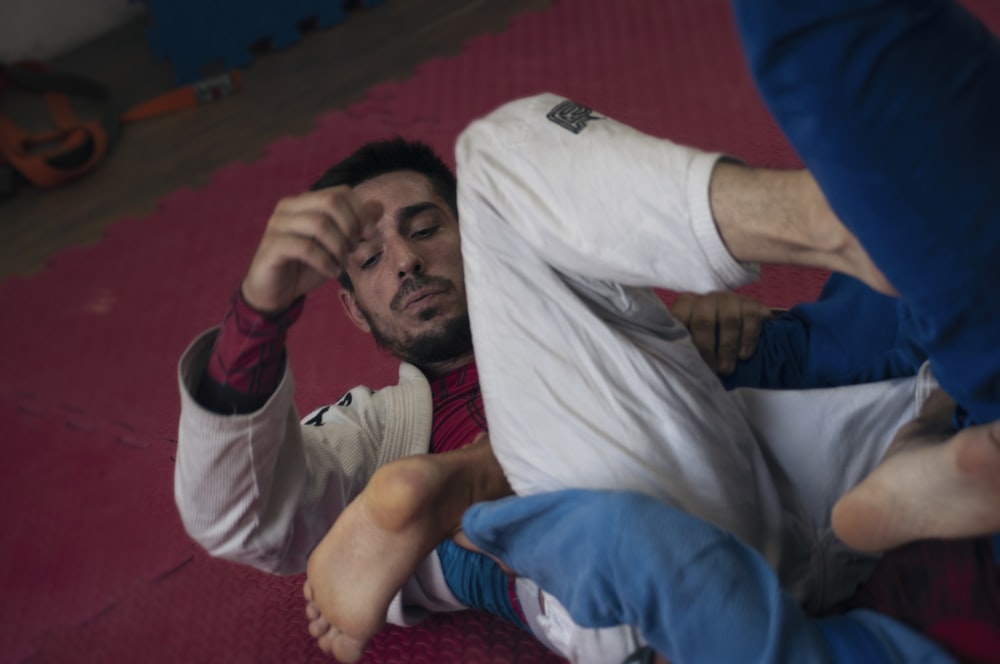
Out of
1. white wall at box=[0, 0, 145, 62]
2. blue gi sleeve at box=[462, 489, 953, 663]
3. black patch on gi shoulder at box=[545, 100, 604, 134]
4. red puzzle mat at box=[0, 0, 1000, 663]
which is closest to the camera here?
blue gi sleeve at box=[462, 489, 953, 663]

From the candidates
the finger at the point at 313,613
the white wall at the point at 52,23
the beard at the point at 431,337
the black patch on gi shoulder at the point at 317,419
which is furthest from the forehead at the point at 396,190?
the white wall at the point at 52,23

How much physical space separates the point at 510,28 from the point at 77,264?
3.78ft

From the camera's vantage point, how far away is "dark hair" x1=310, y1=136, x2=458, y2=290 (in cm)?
136

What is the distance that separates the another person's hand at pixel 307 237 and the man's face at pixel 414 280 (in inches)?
11.5

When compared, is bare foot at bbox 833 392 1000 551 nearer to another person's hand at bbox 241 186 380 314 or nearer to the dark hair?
another person's hand at bbox 241 186 380 314

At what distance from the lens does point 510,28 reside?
245 cm

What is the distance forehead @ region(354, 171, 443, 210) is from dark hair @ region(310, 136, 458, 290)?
16mm

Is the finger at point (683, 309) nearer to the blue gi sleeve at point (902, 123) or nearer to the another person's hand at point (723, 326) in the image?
the another person's hand at point (723, 326)

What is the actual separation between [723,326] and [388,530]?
50cm

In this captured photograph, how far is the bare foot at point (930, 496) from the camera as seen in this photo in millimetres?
674

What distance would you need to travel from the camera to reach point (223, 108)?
101 inches

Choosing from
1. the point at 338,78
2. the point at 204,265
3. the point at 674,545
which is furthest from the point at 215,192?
the point at 674,545

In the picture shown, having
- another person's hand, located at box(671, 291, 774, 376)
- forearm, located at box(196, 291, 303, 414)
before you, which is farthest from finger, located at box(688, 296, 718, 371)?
forearm, located at box(196, 291, 303, 414)

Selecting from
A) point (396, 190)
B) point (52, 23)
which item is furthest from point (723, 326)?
point (52, 23)
